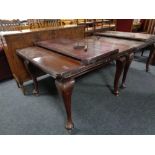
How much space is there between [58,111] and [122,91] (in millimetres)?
945

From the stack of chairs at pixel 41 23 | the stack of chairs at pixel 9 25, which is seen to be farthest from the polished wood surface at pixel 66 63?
the stack of chairs at pixel 9 25

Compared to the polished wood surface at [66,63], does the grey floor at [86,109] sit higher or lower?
lower

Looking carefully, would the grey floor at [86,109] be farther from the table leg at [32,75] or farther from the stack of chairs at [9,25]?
the stack of chairs at [9,25]

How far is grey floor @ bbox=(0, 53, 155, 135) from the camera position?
1330 millimetres

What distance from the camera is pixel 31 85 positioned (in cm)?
208

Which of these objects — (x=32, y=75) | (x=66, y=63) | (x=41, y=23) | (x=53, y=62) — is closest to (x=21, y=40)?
(x=32, y=75)

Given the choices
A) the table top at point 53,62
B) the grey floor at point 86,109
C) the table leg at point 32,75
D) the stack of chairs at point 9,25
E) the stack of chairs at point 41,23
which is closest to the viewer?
the table top at point 53,62

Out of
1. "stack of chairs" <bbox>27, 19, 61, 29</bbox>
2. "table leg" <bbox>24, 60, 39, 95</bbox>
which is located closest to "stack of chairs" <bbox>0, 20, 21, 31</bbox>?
"stack of chairs" <bbox>27, 19, 61, 29</bbox>

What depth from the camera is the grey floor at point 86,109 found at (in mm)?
1330

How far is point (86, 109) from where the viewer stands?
1.57 metres

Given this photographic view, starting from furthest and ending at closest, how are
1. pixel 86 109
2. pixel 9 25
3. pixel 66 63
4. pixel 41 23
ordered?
pixel 41 23
pixel 9 25
pixel 86 109
pixel 66 63

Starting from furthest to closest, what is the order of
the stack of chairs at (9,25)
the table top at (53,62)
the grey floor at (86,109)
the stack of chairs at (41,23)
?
1. the stack of chairs at (41,23)
2. the stack of chairs at (9,25)
3. the grey floor at (86,109)
4. the table top at (53,62)

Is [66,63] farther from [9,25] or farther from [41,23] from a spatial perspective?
[9,25]

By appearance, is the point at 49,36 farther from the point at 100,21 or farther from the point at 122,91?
the point at 100,21
